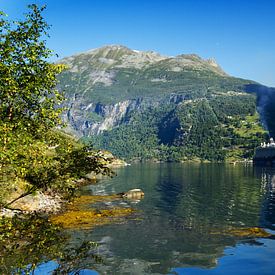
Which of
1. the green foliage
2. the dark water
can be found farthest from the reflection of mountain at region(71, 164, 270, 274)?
the green foliage

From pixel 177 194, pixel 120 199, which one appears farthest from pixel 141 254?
pixel 177 194

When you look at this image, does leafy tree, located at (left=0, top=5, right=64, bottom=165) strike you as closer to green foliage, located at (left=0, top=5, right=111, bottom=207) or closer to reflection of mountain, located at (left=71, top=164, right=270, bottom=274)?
green foliage, located at (left=0, top=5, right=111, bottom=207)

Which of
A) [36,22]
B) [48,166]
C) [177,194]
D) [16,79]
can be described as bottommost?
[177,194]

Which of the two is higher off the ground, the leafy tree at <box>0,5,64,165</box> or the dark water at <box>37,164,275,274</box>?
the leafy tree at <box>0,5,64,165</box>

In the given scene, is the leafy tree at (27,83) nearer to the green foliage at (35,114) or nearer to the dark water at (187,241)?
the green foliage at (35,114)

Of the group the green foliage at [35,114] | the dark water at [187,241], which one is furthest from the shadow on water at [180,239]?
the green foliage at [35,114]

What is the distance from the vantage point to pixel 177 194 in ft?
396

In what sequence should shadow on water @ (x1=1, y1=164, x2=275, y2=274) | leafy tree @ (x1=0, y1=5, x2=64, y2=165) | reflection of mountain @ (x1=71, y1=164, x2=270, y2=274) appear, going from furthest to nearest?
1. reflection of mountain @ (x1=71, y1=164, x2=270, y2=274)
2. shadow on water @ (x1=1, y1=164, x2=275, y2=274)
3. leafy tree @ (x1=0, y1=5, x2=64, y2=165)

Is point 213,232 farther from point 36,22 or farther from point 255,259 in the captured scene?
point 36,22

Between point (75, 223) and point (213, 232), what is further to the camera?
point (75, 223)

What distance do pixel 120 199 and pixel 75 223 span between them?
3968 cm

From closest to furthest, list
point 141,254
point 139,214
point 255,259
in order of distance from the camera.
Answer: point 255,259, point 141,254, point 139,214

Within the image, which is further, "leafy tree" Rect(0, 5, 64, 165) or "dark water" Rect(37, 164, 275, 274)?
"dark water" Rect(37, 164, 275, 274)

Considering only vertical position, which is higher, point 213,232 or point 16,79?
point 16,79
